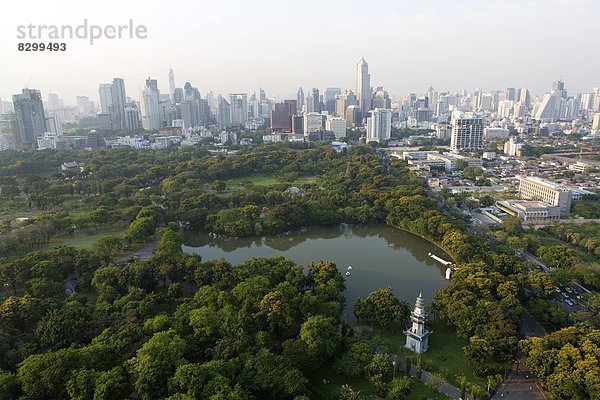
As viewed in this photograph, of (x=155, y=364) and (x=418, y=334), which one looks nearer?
(x=155, y=364)

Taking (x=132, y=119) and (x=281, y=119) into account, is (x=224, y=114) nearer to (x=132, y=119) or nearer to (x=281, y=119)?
(x=281, y=119)

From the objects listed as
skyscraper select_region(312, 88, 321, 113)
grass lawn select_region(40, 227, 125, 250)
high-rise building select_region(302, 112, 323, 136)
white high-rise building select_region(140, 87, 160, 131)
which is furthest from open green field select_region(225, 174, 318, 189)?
skyscraper select_region(312, 88, 321, 113)

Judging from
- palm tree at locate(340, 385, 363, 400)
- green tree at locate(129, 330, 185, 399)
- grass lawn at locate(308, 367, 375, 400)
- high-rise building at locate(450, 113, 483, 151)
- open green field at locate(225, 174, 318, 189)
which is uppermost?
high-rise building at locate(450, 113, 483, 151)

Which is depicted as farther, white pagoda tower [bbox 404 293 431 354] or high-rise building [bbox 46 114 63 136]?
high-rise building [bbox 46 114 63 136]

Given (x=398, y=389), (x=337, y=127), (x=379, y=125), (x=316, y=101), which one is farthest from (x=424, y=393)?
(x=316, y=101)

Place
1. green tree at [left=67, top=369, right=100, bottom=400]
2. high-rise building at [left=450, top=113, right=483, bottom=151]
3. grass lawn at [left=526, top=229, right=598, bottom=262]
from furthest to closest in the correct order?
high-rise building at [left=450, top=113, right=483, bottom=151]
grass lawn at [left=526, top=229, right=598, bottom=262]
green tree at [left=67, top=369, right=100, bottom=400]

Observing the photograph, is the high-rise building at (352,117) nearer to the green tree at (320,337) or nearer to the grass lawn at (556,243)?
the grass lawn at (556,243)

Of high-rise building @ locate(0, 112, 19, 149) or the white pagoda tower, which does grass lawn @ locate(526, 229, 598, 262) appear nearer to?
the white pagoda tower
